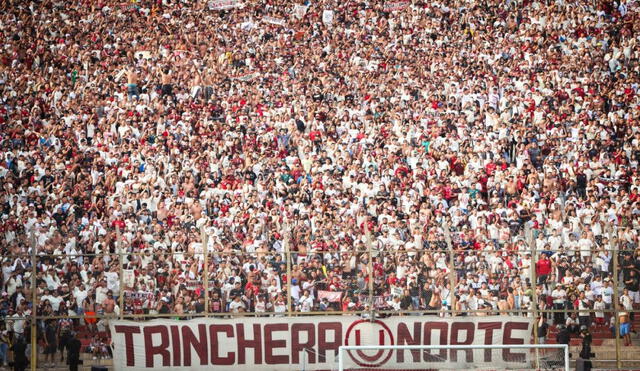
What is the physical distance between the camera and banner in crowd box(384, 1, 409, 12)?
39.0 m

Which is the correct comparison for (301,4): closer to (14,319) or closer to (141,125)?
(141,125)

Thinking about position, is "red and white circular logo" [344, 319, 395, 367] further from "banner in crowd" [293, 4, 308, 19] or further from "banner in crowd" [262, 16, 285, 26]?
"banner in crowd" [293, 4, 308, 19]

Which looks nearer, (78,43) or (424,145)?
(424,145)

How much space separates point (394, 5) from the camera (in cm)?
3912

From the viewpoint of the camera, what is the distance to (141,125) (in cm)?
3247

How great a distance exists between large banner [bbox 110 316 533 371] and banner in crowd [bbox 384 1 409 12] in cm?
1983

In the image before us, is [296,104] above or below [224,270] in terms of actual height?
above

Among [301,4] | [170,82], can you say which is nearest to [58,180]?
[170,82]

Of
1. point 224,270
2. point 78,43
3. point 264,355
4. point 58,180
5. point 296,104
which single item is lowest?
point 264,355

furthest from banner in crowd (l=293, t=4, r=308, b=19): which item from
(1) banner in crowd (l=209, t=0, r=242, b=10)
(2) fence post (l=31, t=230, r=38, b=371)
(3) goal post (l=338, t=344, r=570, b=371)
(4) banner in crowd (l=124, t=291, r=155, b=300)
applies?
(3) goal post (l=338, t=344, r=570, b=371)

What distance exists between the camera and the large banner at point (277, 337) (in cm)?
2123

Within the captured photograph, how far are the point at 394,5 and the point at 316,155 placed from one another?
9.92 meters

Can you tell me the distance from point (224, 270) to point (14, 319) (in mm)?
4341

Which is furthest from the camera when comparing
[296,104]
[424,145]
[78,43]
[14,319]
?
[78,43]
